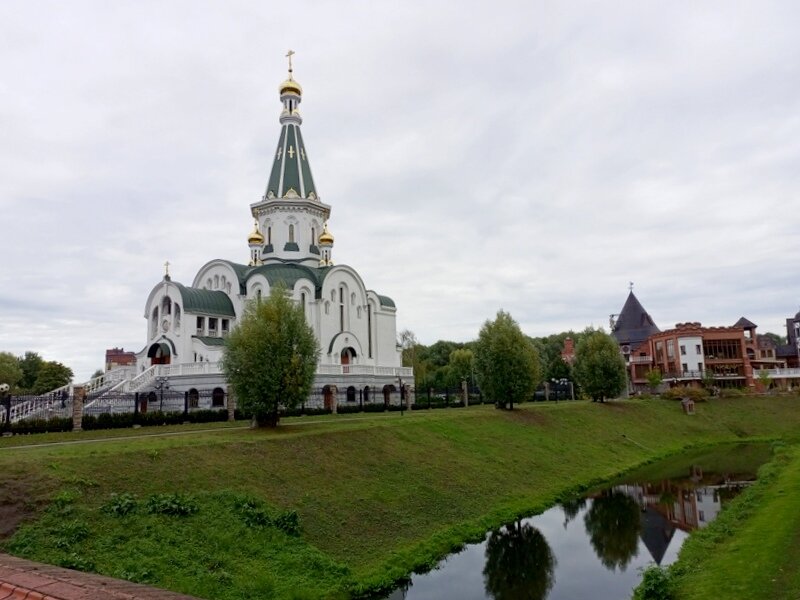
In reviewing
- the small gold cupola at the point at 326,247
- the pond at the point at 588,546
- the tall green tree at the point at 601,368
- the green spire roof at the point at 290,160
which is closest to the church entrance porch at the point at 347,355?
the small gold cupola at the point at 326,247

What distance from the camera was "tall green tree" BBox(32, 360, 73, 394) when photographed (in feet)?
206

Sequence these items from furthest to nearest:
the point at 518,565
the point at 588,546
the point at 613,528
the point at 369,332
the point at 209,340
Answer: the point at 369,332
the point at 209,340
the point at 613,528
the point at 588,546
the point at 518,565

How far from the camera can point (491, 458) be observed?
23688 millimetres

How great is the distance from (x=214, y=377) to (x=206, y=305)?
24.7 feet

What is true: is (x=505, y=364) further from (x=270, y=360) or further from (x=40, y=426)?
(x=40, y=426)

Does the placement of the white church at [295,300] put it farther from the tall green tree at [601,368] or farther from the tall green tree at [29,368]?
the tall green tree at [29,368]

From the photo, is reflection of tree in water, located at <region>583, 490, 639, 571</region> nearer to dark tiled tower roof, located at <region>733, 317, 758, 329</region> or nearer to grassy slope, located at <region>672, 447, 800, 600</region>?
grassy slope, located at <region>672, 447, 800, 600</region>

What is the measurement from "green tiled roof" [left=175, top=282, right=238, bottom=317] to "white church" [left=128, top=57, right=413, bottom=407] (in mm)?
75

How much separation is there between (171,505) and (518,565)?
28.2ft

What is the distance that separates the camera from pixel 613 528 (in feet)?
62.2

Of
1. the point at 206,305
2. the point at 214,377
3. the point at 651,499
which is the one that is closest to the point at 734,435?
the point at 651,499

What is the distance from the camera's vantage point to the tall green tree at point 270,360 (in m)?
21.5

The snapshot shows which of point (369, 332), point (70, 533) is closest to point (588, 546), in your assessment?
point (70, 533)

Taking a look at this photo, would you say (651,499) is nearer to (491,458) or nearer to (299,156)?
(491,458)
